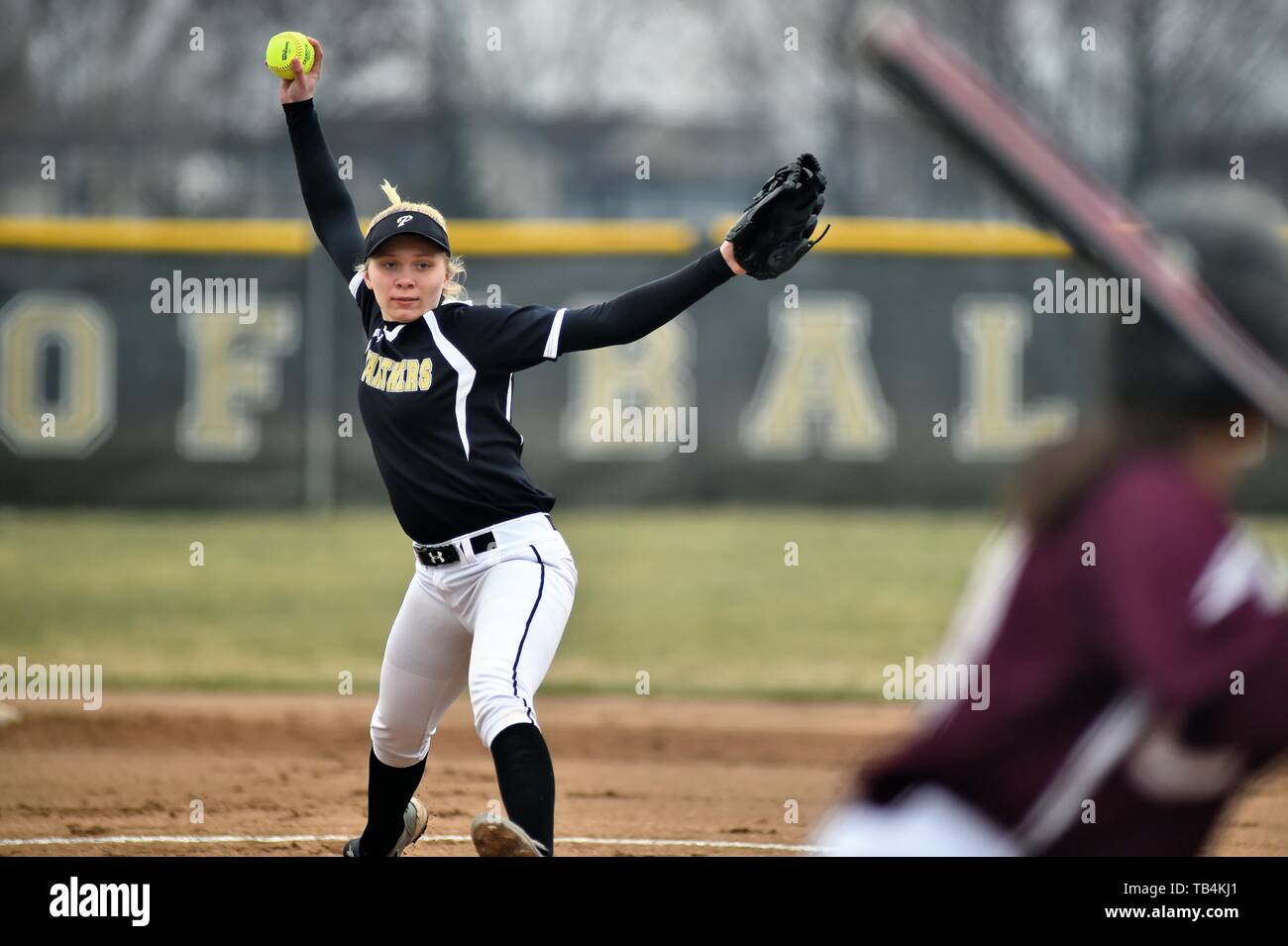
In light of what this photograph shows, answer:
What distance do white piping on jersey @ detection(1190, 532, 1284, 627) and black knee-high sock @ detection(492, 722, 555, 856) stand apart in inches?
82.1

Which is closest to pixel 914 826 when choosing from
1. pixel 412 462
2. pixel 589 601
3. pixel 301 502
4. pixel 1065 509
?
pixel 1065 509

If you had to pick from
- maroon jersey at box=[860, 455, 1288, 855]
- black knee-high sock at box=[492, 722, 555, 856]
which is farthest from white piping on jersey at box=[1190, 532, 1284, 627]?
black knee-high sock at box=[492, 722, 555, 856]

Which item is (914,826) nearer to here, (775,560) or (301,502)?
(775,560)

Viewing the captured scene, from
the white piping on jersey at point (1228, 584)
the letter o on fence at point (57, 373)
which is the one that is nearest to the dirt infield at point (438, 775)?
the white piping on jersey at point (1228, 584)

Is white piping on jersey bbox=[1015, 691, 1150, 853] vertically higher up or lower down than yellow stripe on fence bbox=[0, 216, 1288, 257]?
lower down

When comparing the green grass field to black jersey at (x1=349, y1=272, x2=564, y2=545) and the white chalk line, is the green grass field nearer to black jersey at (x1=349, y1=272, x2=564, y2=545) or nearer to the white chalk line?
the white chalk line

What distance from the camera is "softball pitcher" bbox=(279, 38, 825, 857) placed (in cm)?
362

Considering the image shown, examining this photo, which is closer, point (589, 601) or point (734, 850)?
point (734, 850)

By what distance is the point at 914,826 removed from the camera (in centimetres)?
202

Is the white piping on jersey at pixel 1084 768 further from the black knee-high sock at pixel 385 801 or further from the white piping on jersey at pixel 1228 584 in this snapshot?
the black knee-high sock at pixel 385 801

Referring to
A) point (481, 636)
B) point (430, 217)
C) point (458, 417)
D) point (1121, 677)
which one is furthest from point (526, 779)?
point (1121, 677)

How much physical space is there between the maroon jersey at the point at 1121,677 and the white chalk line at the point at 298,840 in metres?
2.98

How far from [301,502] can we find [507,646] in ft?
31.7

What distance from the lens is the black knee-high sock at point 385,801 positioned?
420 centimetres
